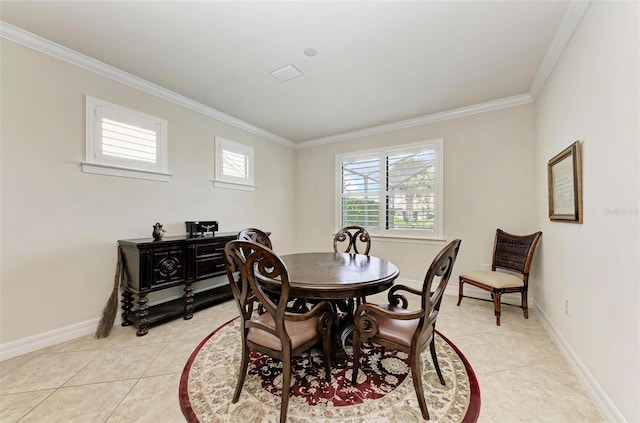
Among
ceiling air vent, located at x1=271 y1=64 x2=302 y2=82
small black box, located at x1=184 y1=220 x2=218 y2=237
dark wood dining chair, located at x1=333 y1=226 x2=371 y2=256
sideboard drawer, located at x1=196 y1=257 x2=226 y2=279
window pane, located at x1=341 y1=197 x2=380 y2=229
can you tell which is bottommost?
sideboard drawer, located at x1=196 y1=257 x2=226 y2=279

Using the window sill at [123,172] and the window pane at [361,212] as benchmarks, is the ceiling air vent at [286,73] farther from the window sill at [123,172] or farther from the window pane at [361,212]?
the window pane at [361,212]

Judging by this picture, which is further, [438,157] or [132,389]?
[438,157]

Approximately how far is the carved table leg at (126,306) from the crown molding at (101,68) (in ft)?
7.57

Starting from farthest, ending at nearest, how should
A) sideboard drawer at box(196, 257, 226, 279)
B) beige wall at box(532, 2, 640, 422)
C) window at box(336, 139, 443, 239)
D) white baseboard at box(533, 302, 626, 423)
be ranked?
window at box(336, 139, 443, 239)
sideboard drawer at box(196, 257, 226, 279)
white baseboard at box(533, 302, 626, 423)
beige wall at box(532, 2, 640, 422)

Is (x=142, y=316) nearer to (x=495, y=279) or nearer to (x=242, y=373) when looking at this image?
(x=242, y=373)

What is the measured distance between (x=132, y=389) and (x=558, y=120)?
4127mm

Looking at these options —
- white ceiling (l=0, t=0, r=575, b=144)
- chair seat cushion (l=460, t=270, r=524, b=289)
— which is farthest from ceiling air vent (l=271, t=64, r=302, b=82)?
chair seat cushion (l=460, t=270, r=524, b=289)

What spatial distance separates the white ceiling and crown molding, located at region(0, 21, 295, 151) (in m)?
0.08

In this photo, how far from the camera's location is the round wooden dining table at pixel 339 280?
157 cm

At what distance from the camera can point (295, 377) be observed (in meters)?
1.78

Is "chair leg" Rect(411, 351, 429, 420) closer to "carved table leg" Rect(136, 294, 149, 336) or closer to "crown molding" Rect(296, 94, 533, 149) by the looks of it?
"carved table leg" Rect(136, 294, 149, 336)

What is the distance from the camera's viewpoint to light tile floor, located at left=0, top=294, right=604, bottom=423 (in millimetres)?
1475

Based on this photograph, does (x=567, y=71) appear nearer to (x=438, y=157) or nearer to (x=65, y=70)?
(x=438, y=157)

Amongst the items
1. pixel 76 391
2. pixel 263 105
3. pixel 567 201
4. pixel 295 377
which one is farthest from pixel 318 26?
pixel 76 391
